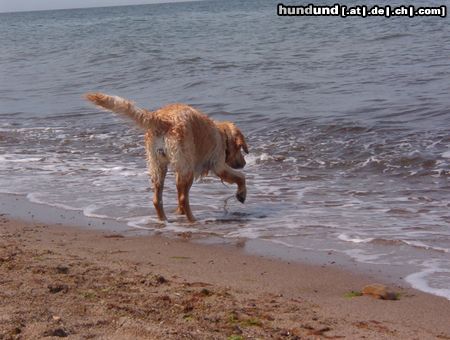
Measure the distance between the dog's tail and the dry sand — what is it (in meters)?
1.30

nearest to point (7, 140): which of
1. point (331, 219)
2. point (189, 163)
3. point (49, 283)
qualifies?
point (189, 163)

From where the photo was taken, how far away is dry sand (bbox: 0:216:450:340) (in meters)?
3.53

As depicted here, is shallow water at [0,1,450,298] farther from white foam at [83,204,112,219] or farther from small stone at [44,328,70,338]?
small stone at [44,328,70,338]

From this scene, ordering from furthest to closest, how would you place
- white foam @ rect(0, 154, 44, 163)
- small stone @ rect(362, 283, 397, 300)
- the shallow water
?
white foam @ rect(0, 154, 44, 163) < the shallow water < small stone @ rect(362, 283, 397, 300)

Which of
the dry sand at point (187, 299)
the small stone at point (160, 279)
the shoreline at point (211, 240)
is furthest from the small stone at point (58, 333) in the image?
the shoreline at point (211, 240)

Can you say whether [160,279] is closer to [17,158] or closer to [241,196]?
[241,196]

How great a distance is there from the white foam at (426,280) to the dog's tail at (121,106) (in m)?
2.83

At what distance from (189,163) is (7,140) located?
6.02 meters

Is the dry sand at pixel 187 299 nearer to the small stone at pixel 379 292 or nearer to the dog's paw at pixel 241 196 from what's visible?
the small stone at pixel 379 292

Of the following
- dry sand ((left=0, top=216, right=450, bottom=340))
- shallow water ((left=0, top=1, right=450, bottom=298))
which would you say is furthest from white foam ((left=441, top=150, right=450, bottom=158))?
dry sand ((left=0, top=216, right=450, bottom=340))

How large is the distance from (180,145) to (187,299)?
9.08 ft

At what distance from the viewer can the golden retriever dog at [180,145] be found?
6.56 metres

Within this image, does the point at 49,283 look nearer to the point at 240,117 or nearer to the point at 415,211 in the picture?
the point at 415,211

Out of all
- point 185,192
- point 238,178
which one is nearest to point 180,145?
point 185,192
